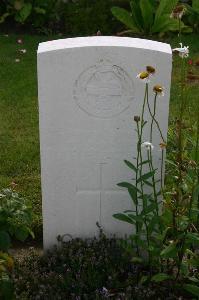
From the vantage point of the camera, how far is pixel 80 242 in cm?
356

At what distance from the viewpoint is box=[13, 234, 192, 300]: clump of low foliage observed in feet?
10.6

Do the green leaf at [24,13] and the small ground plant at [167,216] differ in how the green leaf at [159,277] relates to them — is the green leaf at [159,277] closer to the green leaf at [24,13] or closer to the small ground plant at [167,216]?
the small ground plant at [167,216]

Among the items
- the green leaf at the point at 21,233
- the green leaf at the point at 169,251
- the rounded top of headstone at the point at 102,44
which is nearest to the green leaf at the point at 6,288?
the green leaf at the point at 21,233

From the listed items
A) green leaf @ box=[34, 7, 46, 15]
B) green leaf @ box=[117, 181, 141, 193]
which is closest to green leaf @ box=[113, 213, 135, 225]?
green leaf @ box=[117, 181, 141, 193]

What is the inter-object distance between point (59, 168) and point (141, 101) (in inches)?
22.3

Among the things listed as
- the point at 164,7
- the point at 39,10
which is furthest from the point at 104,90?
the point at 39,10

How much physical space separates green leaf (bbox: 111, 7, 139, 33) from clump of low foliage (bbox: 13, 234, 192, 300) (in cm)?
453

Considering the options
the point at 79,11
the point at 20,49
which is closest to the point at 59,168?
the point at 20,49

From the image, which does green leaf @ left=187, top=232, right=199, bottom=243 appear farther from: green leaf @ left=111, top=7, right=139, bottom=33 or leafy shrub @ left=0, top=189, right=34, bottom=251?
green leaf @ left=111, top=7, right=139, bottom=33

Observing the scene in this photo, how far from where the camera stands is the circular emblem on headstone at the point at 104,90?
3.29 meters

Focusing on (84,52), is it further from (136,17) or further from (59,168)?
(136,17)

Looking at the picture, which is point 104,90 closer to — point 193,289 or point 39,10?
point 193,289

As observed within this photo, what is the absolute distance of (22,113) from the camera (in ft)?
18.9

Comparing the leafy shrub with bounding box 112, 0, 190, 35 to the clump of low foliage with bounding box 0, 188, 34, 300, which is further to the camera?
the leafy shrub with bounding box 112, 0, 190, 35
